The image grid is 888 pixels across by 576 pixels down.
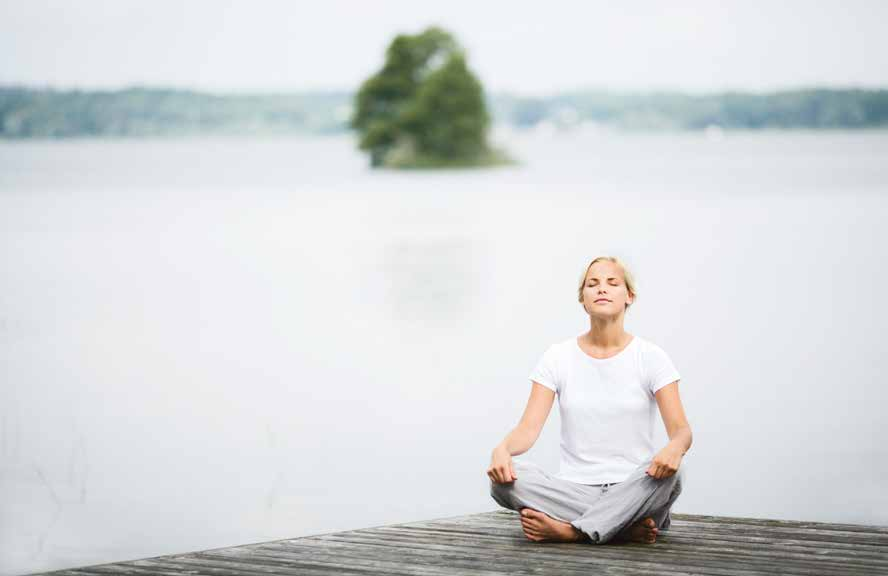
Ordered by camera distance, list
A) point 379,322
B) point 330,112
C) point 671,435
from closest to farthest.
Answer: point 671,435 < point 379,322 < point 330,112

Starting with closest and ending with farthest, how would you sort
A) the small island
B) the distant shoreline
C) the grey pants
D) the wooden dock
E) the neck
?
the wooden dock → the grey pants → the neck → the distant shoreline → the small island

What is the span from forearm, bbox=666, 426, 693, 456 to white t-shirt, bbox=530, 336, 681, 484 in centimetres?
13

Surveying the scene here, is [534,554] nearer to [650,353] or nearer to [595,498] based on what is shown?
[595,498]

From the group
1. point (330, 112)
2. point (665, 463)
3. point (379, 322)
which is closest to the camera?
point (665, 463)

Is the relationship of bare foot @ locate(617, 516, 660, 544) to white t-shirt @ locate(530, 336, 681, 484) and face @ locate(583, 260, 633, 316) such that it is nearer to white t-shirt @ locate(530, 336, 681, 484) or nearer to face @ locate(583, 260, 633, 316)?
white t-shirt @ locate(530, 336, 681, 484)

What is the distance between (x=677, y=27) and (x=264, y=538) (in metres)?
8.05

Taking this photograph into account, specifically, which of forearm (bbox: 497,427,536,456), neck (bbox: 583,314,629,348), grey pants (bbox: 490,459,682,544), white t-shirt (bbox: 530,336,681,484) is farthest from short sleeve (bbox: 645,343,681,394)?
forearm (bbox: 497,427,536,456)

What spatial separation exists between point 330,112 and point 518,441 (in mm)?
8471

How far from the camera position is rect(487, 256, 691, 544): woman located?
3408 mm

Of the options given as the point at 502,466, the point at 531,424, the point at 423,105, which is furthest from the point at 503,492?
the point at 423,105

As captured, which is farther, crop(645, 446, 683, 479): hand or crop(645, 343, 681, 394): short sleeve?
crop(645, 343, 681, 394): short sleeve

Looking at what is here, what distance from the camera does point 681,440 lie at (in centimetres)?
332

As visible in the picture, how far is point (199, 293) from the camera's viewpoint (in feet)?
36.5

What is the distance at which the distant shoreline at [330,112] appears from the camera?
358 inches
